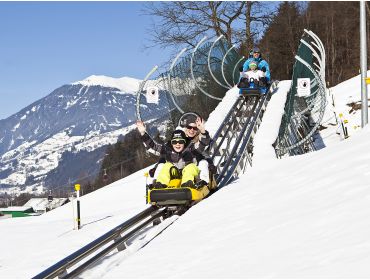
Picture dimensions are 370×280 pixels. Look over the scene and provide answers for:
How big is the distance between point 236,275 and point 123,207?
8.61m

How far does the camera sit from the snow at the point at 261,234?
486 centimetres

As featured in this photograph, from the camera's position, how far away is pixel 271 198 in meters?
7.82

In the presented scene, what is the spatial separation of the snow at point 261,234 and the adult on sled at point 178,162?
1.78ft

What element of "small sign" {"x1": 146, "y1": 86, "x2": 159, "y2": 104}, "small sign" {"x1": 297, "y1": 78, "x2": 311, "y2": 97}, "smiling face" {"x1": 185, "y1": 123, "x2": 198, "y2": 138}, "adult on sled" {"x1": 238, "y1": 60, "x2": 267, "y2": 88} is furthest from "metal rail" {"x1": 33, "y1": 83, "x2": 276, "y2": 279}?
"small sign" {"x1": 146, "y1": 86, "x2": 159, "y2": 104}

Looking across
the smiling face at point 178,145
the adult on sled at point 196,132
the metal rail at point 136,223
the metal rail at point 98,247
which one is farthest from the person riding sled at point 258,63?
the metal rail at point 98,247

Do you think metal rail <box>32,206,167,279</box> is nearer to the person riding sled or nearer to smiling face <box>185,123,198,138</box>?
smiling face <box>185,123,198,138</box>

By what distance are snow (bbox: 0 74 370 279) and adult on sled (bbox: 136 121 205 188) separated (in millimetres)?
542

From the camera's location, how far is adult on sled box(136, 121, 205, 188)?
9.36 metres

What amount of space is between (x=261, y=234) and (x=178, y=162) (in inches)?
154

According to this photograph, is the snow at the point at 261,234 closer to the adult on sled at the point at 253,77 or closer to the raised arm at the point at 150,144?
the raised arm at the point at 150,144

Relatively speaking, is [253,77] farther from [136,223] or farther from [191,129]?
[136,223]

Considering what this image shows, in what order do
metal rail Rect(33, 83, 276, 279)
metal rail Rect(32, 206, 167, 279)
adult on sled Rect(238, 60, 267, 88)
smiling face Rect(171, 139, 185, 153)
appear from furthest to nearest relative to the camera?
adult on sled Rect(238, 60, 267, 88), smiling face Rect(171, 139, 185, 153), metal rail Rect(33, 83, 276, 279), metal rail Rect(32, 206, 167, 279)

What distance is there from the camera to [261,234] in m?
6.09

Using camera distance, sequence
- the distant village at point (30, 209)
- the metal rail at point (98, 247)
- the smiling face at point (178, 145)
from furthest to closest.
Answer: the distant village at point (30, 209) < the smiling face at point (178, 145) < the metal rail at point (98, 247)
